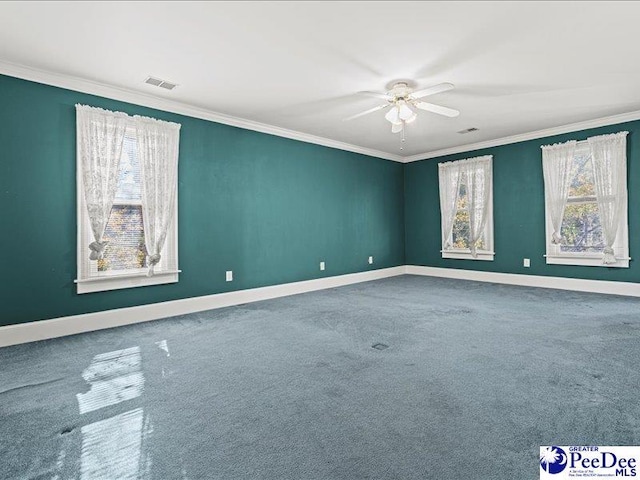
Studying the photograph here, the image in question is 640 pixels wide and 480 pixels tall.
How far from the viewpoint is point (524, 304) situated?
14.8ft

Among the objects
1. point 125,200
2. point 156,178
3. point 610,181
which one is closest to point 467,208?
point 610,181

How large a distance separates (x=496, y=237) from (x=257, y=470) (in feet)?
20.1

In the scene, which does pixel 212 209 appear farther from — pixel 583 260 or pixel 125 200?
pixel 583 260

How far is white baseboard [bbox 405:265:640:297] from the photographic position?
5043mm

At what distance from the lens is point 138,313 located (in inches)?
156

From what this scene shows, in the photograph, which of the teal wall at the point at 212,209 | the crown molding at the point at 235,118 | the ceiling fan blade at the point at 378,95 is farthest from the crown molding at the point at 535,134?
the ceiling fan blade at the point at 378,95

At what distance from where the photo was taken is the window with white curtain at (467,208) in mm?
6410

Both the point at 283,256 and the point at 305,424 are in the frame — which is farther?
the point at 283,256

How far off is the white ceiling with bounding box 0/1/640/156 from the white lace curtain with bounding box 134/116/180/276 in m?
0.42

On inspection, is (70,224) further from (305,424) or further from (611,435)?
(611,435)

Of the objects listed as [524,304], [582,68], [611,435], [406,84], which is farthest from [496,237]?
[611,435]

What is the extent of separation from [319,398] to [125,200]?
317cm

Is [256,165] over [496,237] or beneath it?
over

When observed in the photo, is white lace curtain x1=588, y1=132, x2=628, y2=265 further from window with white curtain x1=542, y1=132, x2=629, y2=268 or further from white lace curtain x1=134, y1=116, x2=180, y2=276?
white lace curtain x1=134, y1=116, x2=180, y2=276
